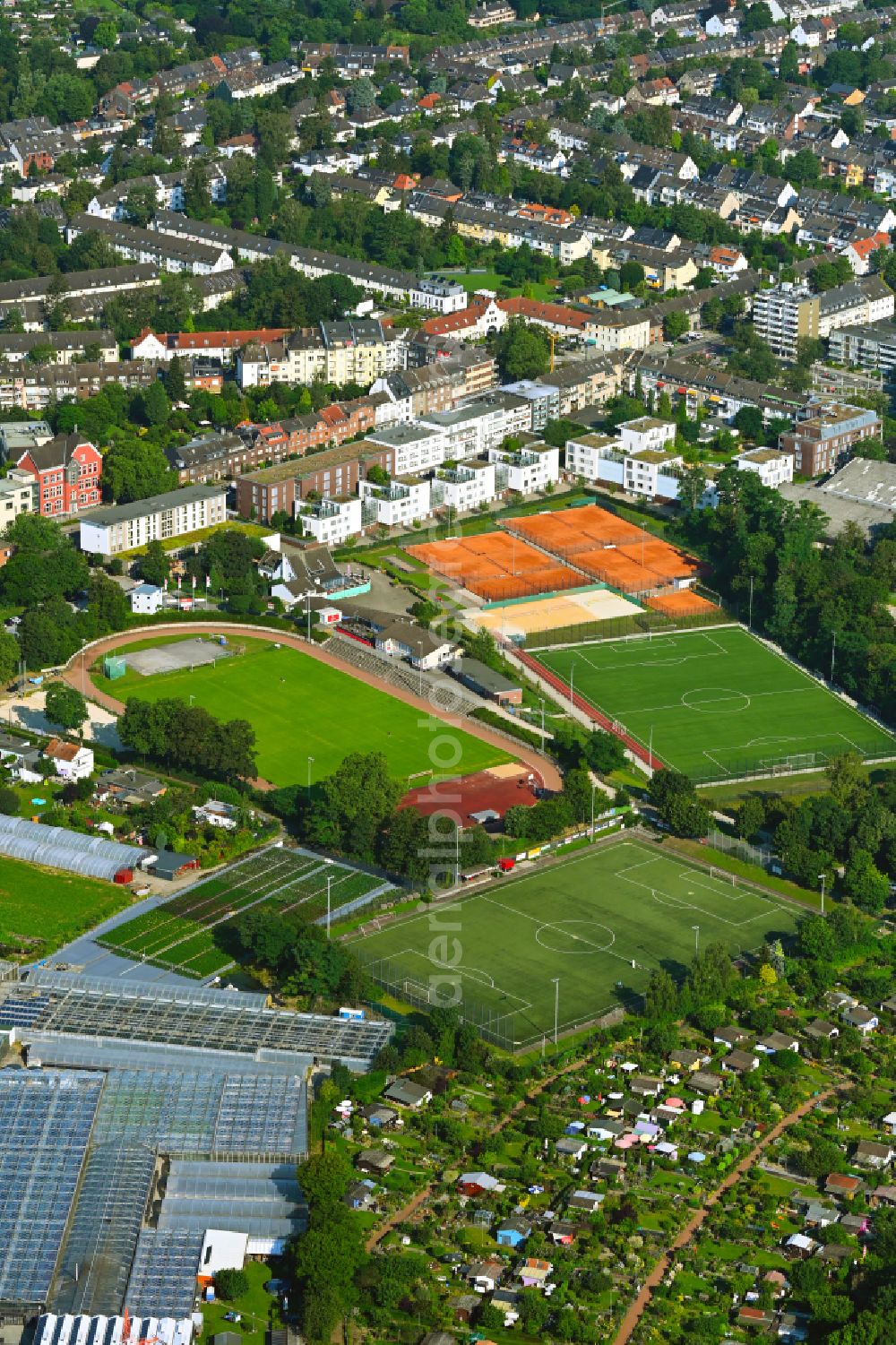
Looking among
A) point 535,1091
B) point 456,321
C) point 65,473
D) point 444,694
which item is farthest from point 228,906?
point 456,321

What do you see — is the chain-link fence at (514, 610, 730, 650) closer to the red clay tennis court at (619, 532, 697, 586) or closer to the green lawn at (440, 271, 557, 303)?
the red clay tennis court at (619, 532, 697, 586)

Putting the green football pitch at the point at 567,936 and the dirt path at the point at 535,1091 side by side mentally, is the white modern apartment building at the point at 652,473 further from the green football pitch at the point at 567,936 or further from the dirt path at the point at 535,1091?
the dirt path at the point at 535,1091

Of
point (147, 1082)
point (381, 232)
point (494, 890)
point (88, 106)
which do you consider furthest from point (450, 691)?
point (88, 106)

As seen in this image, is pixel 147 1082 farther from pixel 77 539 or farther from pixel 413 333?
pixel 413 333

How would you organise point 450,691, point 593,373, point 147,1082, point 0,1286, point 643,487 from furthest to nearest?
point 593,373, point 643,487, point 450,691, point 147,1082, point 0,1286

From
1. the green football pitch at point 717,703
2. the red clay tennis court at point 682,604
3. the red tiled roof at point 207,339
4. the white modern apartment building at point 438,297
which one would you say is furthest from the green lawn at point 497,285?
the green football pitch at point 717,703

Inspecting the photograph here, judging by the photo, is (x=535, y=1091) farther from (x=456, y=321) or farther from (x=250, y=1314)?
(x=456, y=321)

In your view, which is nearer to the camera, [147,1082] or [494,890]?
[147,1082]

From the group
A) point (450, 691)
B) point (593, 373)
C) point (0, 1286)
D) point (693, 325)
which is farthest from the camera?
point (693, 325)
